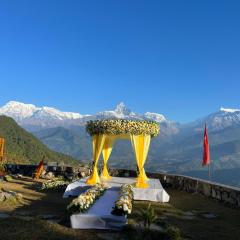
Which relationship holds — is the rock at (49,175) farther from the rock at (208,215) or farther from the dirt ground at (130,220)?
the rock at (208,215)

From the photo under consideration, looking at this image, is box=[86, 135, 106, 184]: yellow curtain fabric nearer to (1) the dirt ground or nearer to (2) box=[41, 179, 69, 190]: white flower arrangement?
(1) the dirt ground

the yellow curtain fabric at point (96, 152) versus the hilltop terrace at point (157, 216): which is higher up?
the yellow curtain fabric at point (96, 152)

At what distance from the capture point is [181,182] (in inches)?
1105

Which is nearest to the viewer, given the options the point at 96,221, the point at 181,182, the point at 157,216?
the point at 96,221

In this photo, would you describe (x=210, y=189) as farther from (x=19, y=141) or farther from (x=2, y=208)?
(x=19, y=141)

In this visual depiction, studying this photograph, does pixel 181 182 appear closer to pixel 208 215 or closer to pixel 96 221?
pixel 208 215

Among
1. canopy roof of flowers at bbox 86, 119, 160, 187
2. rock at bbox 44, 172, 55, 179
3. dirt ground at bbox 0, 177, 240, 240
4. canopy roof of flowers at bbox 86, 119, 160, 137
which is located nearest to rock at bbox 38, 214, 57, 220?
dirt ground at bbox 0, 177, 240, 240

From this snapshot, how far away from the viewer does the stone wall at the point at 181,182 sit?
20500 mm

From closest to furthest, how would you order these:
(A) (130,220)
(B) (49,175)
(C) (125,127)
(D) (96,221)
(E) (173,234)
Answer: (E) (173,234)
(D) (96,221)
(A) (130,220)
(C) (125,127)
(B) (49,175)

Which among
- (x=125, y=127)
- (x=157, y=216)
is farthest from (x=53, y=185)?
(x=157, y=216)

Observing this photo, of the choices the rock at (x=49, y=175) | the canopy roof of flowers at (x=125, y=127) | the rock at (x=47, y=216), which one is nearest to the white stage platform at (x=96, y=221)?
the rock at (x=47, y=216)

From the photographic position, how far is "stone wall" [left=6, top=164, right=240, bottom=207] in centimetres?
2050

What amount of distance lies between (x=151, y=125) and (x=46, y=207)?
25.6ft

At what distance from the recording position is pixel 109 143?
92.4ft
